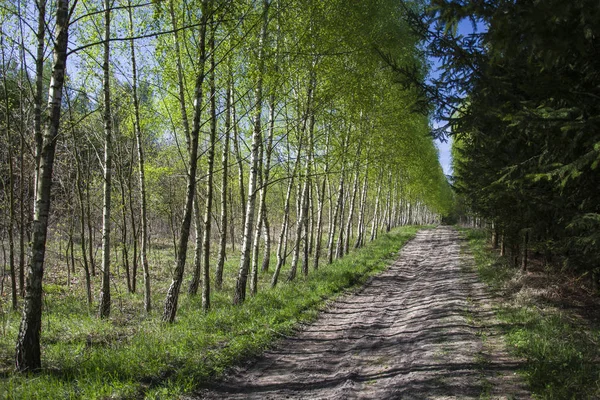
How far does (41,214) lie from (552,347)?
7536mm

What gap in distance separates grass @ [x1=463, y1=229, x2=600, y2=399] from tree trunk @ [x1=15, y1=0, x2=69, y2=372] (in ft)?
20.5

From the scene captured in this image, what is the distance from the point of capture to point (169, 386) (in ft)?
15.7

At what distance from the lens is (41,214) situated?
4.74 metres

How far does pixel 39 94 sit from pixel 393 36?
12.6m

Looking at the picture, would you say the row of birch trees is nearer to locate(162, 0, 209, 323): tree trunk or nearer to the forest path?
locate(162, 0, 209, 323): tree trunk

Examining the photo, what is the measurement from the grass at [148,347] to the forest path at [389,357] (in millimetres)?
370

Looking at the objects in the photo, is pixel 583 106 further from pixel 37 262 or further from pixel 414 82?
pixel 37 262

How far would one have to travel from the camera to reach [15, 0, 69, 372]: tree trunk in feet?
15.3

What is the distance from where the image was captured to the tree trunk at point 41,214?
183 inches

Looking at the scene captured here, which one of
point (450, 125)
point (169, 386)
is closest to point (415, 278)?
point (450, 125)

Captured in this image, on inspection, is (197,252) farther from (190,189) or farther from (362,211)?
(362,211)

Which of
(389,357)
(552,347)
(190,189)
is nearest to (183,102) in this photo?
(190,189)

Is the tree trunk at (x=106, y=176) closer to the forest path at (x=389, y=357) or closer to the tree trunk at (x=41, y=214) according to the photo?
the tree trunk at (x=41, y=214)

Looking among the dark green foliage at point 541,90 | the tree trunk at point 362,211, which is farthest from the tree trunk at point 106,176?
the tree trunk at point 362,211
